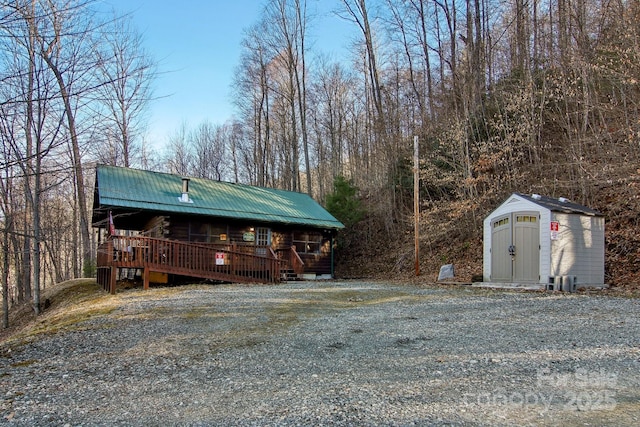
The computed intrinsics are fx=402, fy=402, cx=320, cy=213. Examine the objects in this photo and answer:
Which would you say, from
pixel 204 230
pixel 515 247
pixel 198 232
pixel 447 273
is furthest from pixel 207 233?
pixel 515 247

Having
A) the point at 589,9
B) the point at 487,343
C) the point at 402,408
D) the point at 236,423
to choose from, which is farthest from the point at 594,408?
the point at 589,9

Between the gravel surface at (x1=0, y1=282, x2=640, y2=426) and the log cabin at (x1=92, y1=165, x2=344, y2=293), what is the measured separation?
5927 millimetres

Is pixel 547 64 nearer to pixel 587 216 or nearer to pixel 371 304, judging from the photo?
pixel 587 216

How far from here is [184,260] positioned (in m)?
13.3

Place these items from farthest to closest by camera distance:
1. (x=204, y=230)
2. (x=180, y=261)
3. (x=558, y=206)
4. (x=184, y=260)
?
(x=204, y=230) < (x=184, y=260) < (x=180, y=261) < (x=558, y=206)

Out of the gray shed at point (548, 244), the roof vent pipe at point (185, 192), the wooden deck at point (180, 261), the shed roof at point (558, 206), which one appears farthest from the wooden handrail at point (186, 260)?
the shed roof at point (558, 206)

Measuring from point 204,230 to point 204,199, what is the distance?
151cm

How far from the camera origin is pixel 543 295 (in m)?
9.16

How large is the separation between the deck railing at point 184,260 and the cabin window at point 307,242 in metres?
3.58

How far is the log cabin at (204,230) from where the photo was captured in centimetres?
1291

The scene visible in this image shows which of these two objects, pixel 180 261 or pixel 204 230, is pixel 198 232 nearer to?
pixel 204 230

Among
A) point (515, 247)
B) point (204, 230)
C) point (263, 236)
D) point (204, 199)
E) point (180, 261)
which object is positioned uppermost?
point (204, 199)

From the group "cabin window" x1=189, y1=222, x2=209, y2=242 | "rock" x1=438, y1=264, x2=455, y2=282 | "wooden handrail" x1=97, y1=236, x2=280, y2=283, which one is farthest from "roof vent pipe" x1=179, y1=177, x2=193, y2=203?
"rock" x1=438, y1=264, x2=455, y2=282

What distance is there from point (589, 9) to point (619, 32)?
4.28 metres
